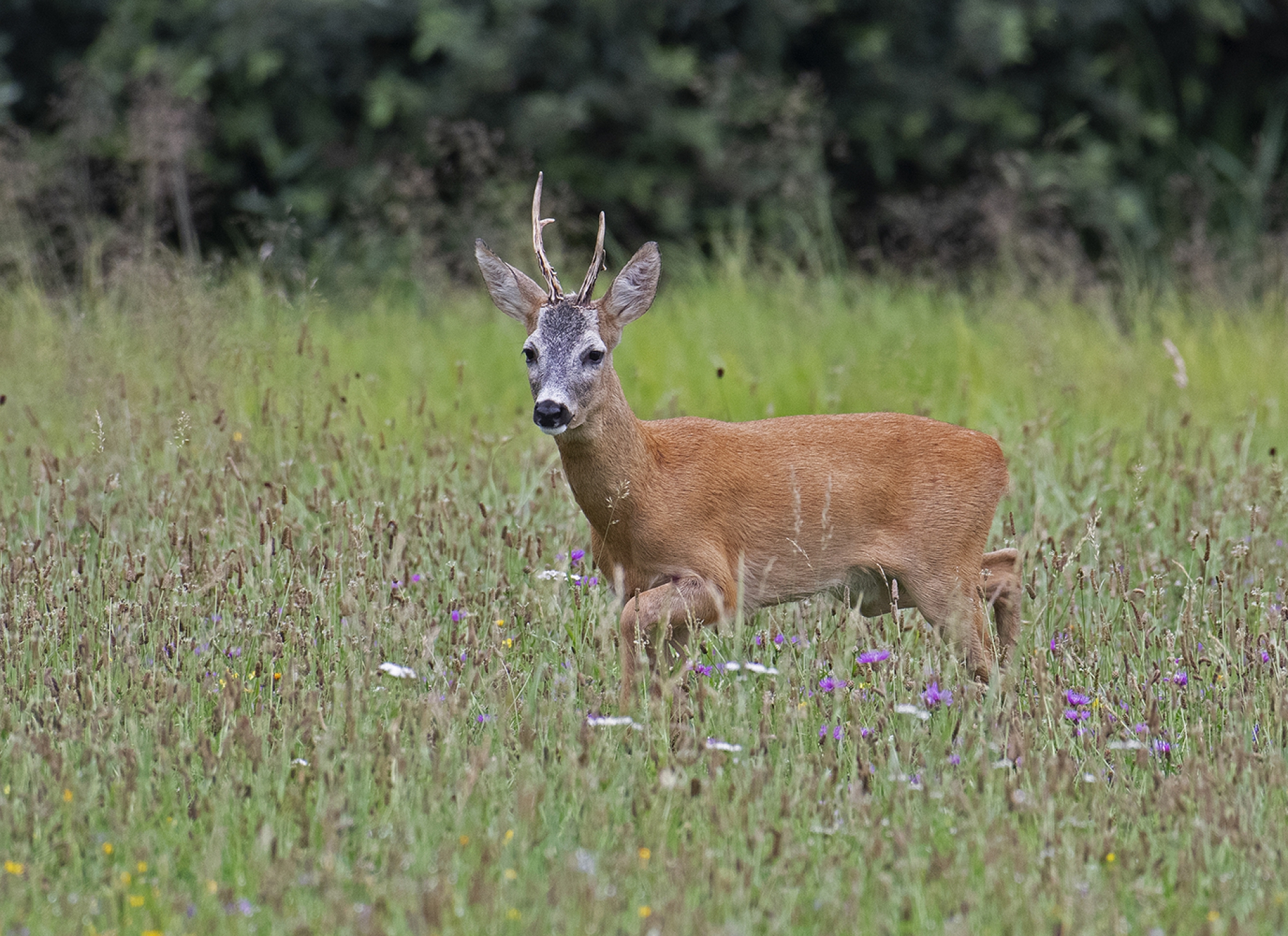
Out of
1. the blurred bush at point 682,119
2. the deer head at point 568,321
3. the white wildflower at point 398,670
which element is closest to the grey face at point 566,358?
the deer head at point 568,321

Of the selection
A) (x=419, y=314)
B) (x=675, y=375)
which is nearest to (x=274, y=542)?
(x=675, y=375)

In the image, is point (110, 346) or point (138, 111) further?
point (138, 111)

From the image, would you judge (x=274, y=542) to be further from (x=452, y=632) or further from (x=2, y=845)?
(x=2, y=845)

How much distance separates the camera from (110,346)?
6355 millimetres

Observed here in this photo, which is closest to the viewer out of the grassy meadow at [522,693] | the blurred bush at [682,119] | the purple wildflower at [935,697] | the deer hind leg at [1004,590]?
the grassy meadow at [522,693]

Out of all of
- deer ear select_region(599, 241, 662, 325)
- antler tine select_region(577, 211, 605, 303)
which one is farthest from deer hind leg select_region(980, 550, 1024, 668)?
antler tine select_region(577, 211, 605, 303)

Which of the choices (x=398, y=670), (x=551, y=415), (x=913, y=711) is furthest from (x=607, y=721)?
(x=551, y=415)

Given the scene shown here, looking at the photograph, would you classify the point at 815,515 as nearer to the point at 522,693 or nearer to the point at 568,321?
the point at 568,321

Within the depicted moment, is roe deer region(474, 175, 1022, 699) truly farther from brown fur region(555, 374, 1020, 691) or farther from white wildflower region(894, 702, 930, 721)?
white wildflower region(894, 702, 930, 721)

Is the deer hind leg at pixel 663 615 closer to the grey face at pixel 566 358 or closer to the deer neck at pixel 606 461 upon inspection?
the deer neck at pixel 606 461

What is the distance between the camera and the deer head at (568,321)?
421 centimetres

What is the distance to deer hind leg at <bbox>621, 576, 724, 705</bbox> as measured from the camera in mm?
3977

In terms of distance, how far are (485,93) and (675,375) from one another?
4876 mm

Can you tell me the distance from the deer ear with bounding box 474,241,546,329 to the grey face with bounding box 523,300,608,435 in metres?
0.20
